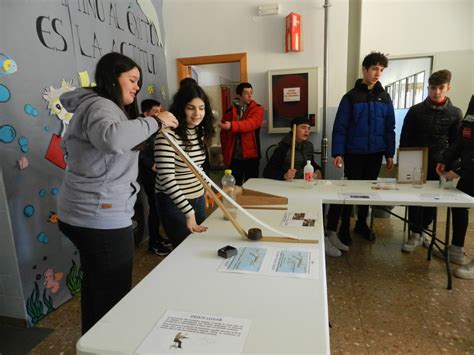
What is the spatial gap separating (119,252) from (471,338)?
176 cm

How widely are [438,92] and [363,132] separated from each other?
598 millimetres

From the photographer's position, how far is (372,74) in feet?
8.11

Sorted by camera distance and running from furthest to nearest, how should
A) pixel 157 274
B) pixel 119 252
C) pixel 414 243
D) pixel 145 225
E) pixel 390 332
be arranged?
pixel 145 225 → pixel 414 243 → pixel 390 332 → pixel 119 252 → pixel 157 274

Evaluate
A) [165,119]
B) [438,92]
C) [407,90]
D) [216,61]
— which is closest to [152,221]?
[165,119]

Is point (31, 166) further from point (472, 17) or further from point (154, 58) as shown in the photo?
point (472, 17)

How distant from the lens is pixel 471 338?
5.37 ft

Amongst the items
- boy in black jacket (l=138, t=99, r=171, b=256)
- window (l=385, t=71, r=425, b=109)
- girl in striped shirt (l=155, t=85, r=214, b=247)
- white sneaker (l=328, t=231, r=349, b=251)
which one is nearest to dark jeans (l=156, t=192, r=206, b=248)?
girl in striped shirt (l=155, t=85, r=214, b=247)

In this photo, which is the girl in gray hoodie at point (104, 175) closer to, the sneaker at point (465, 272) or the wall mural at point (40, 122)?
the wall mural at point (40, 122)

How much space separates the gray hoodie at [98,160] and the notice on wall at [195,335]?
0.46 meters

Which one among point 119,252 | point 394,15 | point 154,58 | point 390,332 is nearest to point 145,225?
point 154,58

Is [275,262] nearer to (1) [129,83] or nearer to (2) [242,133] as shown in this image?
(1) [129,83]

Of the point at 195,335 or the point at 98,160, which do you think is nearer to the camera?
the point at 195,335

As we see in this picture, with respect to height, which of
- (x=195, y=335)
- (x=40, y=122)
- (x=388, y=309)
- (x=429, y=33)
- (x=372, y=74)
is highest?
(x=429, y=33)

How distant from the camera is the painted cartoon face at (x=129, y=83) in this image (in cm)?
111
